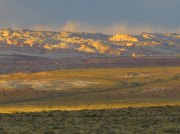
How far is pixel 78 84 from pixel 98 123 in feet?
293

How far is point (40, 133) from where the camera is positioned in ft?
115

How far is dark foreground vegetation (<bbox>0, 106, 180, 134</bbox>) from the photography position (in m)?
35.9

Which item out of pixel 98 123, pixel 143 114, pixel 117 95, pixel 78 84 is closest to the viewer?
pixel 98 123

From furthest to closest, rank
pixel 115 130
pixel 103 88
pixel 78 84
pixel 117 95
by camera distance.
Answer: pixel 78 84, pixel 103 88, pixel 117 95, pixel 115 130

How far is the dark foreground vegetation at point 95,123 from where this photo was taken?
35.9 m

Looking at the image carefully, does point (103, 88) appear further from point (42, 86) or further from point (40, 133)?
point (40, 133)

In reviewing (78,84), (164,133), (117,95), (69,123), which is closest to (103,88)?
(78,84)

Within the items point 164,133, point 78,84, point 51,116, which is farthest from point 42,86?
point 164,133

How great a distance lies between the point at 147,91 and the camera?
4336 inches

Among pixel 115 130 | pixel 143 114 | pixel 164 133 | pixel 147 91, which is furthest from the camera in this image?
pixel 147 91

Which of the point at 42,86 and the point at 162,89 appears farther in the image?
the point at 42,86

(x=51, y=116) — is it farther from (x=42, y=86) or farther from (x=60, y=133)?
(x=42, y=86)

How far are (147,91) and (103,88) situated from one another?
15.4 m

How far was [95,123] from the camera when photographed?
41.5 metres
